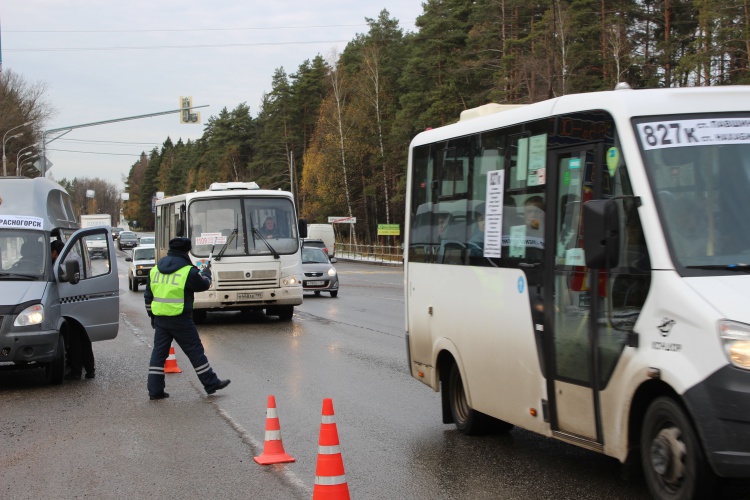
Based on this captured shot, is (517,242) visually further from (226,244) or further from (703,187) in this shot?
(226,244)

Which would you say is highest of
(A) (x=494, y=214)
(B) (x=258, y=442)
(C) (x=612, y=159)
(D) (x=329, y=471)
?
(C) (x=612, y=159)

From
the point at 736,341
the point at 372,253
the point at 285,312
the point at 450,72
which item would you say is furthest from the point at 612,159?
the point at 372,253

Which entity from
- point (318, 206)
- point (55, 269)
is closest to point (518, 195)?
point (55, 269)

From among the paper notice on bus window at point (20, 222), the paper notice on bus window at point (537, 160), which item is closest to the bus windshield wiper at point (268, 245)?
the paper notice on bus window at point (20, 222)

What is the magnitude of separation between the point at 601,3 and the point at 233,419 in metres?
43.4

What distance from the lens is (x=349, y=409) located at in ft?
32.8

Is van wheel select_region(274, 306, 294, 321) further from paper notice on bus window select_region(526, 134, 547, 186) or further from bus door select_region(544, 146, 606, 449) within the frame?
bus door select_region(544, 146, 606, 449)

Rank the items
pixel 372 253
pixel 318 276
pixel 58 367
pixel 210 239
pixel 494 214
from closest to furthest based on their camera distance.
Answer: pixel 494 214
pixel 58 367
pixel 210 239
pixel 318 276
pixel 372 253

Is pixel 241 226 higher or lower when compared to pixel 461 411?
higher

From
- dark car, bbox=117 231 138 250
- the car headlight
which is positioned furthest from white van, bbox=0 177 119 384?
dark car, bbox=117 231 138 250

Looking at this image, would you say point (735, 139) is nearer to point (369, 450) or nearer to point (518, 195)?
point (518, 195)

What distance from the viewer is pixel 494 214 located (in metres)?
7.63

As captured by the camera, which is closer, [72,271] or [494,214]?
[494,214]

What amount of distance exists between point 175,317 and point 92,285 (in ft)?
8.50
